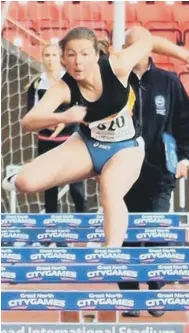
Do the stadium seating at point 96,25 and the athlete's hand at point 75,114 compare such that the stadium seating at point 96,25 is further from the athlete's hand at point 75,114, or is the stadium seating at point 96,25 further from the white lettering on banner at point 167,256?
the white lettering on banner at point 167,256

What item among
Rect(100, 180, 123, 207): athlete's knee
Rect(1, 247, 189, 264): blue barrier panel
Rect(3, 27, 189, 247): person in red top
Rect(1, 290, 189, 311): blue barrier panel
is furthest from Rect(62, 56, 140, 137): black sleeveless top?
Rect(1, 290, 189, 311): blue barrier panel

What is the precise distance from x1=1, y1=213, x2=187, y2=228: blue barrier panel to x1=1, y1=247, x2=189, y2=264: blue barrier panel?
0.24 metres

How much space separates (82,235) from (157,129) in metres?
0.28

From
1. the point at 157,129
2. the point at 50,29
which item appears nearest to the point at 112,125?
the point at 157,129

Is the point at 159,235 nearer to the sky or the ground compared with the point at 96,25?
nearer to the ground

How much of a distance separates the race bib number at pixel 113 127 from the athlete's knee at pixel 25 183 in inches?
6.0

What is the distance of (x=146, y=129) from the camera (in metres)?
1.98

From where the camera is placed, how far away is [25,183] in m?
1.83

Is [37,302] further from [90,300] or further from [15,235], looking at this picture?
[15,235]

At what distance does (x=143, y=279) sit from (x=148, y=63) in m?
0.53

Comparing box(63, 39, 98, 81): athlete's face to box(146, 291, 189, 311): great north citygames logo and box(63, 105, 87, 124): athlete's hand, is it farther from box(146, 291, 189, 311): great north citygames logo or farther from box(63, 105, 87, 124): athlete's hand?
box(146, 291, 189, 311): great north citygames logo

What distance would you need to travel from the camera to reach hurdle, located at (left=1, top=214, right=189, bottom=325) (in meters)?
1.51

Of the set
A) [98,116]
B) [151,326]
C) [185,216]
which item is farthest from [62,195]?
[151,326]

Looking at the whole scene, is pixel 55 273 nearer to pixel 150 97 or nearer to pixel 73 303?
pixel 73 303
